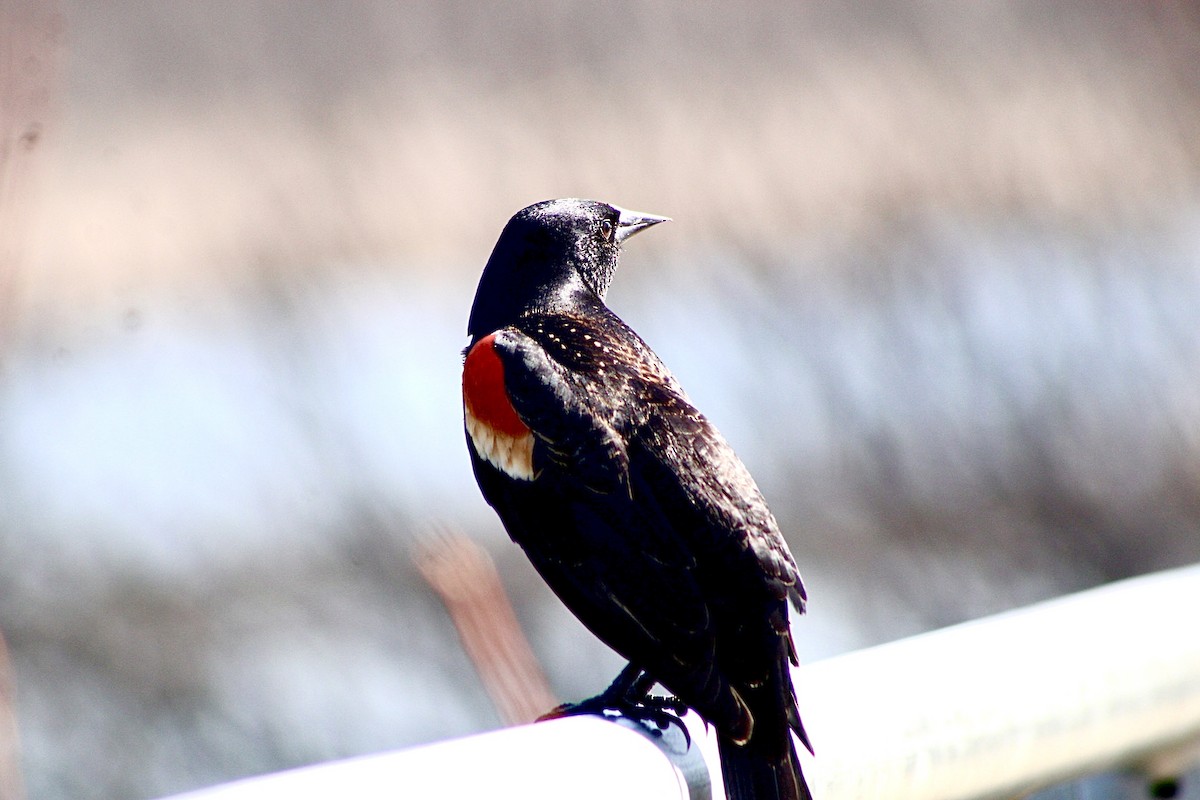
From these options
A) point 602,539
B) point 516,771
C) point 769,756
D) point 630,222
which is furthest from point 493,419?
point 516,771

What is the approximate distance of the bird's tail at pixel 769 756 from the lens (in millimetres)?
1077

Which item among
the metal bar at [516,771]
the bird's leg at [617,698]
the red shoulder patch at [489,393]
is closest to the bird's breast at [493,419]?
the red shoulder patch at [489,393]

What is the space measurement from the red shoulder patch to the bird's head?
145 millimetres

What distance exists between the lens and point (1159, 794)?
1328mm

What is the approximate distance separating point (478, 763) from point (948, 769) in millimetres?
431

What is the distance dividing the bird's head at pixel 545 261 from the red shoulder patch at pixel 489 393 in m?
0.14

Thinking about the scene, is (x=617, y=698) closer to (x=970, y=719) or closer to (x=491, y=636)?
(x=491, y=636)

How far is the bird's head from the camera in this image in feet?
5.81

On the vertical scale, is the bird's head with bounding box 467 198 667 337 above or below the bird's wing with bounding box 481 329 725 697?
above

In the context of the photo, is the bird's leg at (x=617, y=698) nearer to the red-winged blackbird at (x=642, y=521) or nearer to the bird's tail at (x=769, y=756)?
the red-winged blackbird at (x=642, y=521)

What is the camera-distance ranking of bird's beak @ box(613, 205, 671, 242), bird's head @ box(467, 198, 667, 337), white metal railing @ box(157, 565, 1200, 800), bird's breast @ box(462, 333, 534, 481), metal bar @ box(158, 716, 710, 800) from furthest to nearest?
bird's beak @ box(613, 205, 671, 242) < bird's head @ box(467, 198, 667, 337) < bird's breast @ box(462, 333, 534, 481) < white metal railing @ box(157, 565, 1200, 800) < metal bar @ box(158, 716, 710, 800)

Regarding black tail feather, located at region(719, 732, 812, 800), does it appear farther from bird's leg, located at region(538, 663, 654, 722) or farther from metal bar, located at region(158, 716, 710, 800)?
bird's leg, located at region(538, 663, 654, 722)

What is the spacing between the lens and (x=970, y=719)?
1.10 meters

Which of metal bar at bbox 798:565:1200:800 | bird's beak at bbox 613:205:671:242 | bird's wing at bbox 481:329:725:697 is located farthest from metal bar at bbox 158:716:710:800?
bird's beak at bbox 613:205:671:242
